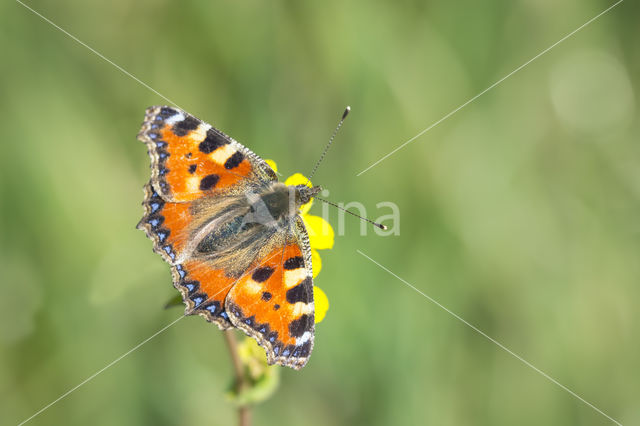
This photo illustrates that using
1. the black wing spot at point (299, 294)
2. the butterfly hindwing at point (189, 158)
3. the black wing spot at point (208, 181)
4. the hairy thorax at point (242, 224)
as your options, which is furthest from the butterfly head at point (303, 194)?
the black wing spot at point (299, 294)

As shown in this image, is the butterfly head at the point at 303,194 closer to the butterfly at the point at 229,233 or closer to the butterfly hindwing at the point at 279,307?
the butterfly at the point at 229,233

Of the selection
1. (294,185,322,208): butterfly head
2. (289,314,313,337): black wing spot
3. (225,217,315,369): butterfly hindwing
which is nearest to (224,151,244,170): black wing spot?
(294,185,322,208): butterfly head

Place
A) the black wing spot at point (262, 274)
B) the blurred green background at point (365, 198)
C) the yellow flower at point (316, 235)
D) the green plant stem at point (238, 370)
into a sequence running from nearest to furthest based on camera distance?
1. the black wing spot at point (262, 274)
2. the green plant stem at point (238, 370)
3. the yellow flower at point (316, 235)
4. the blurred green background at point (365, 198)

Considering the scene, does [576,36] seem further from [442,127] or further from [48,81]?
[48,81]

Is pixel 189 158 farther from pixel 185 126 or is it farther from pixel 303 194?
pixel 303 194

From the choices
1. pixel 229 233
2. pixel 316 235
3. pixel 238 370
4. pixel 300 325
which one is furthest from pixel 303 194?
pixel 238 370

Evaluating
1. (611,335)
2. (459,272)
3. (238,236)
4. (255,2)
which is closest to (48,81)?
(255,2)
